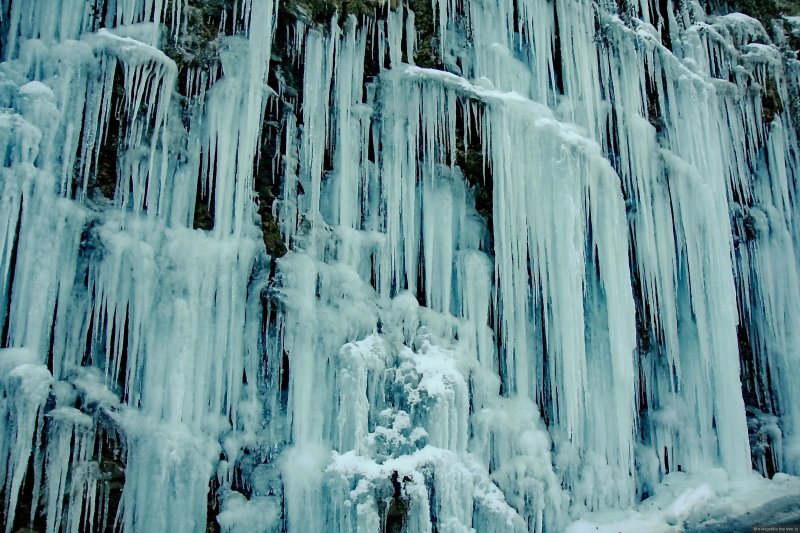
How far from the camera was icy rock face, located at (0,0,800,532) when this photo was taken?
7180 millimetres

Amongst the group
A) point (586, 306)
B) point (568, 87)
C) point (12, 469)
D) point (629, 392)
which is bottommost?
point (12, 469)

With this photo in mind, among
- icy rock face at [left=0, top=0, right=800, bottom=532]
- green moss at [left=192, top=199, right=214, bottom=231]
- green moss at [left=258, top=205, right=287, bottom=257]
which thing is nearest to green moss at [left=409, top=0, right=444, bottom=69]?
icy rock face at [left=0, top=0, right=800, bottom=532]

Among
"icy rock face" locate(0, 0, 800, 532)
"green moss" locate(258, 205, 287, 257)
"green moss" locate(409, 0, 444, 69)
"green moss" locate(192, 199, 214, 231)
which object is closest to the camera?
"icy rock face" locate(0, 0, 800, 532)

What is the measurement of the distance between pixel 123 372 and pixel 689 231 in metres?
8.16

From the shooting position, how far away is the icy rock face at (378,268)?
7.18 m

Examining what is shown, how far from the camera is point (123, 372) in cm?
778

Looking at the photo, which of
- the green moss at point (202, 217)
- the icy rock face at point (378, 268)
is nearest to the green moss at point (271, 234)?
the icy rock face at point (378, 268)

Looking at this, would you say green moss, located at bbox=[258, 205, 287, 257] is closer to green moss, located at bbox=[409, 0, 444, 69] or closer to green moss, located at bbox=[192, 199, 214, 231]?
green moss, located at bbox=[192, 199, 214, 231]

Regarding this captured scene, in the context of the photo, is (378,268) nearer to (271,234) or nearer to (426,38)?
(271,234)

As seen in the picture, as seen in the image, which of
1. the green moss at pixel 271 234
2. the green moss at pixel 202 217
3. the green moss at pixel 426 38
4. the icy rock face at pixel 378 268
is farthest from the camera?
the green moss at pixel 426 38

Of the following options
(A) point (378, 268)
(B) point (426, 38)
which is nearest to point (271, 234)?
(A) point (378, 268)

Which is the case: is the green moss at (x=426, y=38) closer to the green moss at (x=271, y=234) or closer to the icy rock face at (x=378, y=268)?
the icy rock face at (x=378, y=268)

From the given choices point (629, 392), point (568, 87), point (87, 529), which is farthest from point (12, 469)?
point (568, 87)

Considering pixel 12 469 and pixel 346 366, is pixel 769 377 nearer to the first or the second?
pixel 346 366
